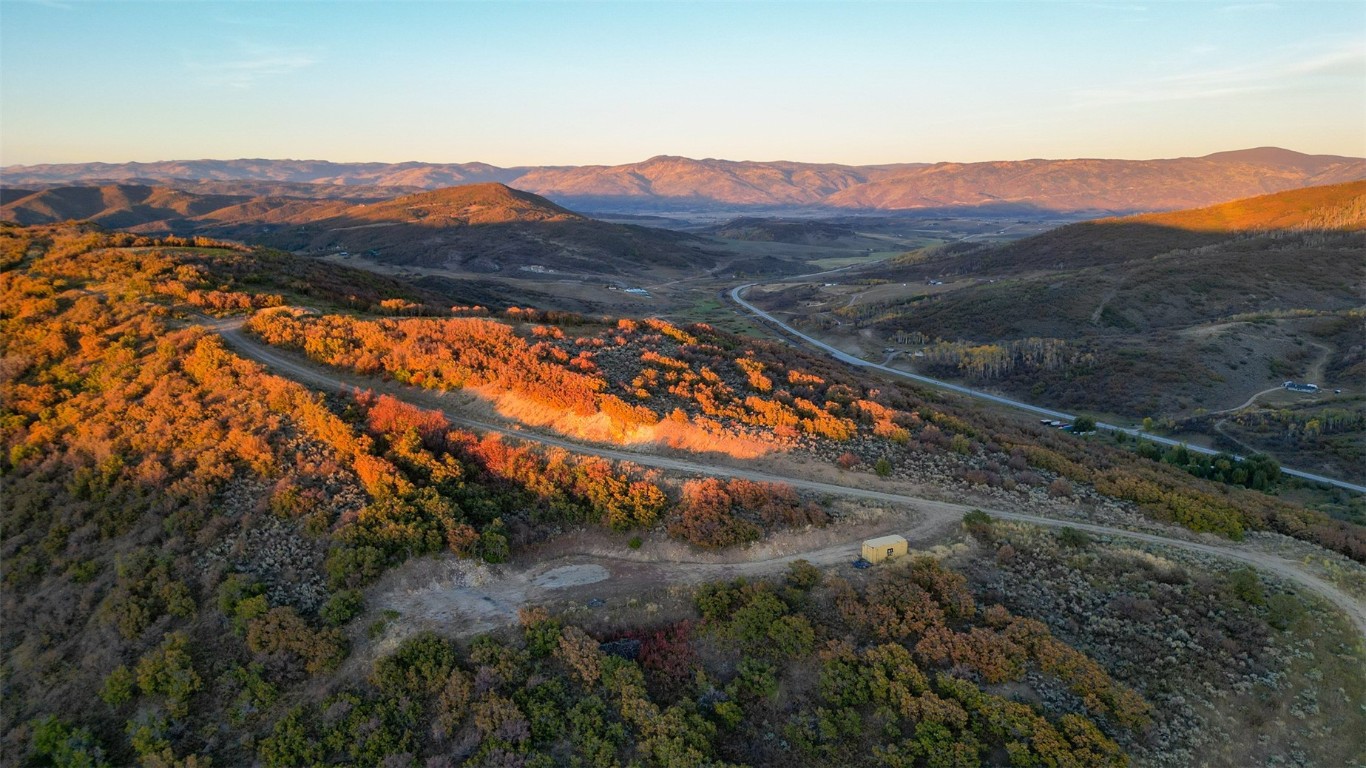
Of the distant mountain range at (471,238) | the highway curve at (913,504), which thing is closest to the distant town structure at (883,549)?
the highway curve at (913,504)

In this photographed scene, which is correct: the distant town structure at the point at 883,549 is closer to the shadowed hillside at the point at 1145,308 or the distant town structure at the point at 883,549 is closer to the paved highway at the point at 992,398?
the paved highway at the point at 992,398

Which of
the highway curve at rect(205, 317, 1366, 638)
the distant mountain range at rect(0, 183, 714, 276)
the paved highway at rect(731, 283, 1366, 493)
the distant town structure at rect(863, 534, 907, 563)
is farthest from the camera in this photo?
the distant mountain range at rect(0, 183, 714, 276)

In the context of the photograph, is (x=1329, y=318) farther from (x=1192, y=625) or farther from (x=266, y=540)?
(x=266, y=540)

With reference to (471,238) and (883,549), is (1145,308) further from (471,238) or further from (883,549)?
(471,238)

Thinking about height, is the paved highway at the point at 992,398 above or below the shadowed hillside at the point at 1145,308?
below

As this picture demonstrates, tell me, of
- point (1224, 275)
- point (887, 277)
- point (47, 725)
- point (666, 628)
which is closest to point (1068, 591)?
point (666, 628)

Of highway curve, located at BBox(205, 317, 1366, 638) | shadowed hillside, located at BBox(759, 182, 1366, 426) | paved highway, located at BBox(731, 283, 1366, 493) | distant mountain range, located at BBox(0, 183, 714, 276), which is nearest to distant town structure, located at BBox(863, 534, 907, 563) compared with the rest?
highway curve, located at BBox(205, 317, 1366, 638)

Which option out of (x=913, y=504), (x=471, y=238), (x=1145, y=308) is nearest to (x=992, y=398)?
(x=1145, y=308)

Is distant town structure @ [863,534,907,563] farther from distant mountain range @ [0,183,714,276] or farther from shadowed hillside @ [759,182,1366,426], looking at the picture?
distant mountain range @ [0,183,714,276]
